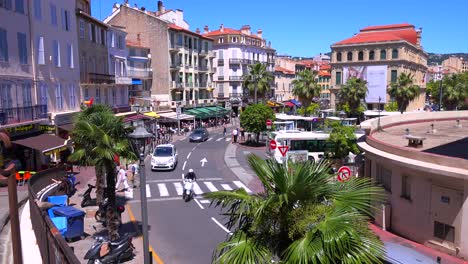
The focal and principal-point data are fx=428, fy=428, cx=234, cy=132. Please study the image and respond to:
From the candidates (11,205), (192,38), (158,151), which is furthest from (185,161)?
(192,38)

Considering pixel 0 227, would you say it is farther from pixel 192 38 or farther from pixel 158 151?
pixel 192 38

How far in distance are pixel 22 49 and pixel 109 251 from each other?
17945 millimetres

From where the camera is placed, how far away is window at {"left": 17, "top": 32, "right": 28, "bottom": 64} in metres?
25.4

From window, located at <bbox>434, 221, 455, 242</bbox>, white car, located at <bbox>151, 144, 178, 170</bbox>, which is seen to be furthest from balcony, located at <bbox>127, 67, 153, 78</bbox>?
window, located at <bbox>434, 221, 455, 242</bbox>

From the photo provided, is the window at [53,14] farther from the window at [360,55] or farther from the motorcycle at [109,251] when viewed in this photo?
the window at [360,55]

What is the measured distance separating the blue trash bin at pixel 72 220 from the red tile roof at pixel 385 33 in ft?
232

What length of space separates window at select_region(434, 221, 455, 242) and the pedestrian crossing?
11113 millimetres

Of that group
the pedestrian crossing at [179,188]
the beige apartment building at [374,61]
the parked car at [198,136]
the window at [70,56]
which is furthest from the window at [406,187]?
the beige apartment building at [374,61]

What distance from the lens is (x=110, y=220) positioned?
49.0ft

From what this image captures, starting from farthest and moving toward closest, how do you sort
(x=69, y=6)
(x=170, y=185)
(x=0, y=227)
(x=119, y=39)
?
(x=119, y=39) < (x=69, y=6) < (x=170, y=185) < (x=0, y=227)

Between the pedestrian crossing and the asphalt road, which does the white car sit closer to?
the asphalt road

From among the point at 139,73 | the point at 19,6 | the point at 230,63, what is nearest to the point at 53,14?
the point at 19,6

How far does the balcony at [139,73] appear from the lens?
54356mm

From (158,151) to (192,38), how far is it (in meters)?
40.2
